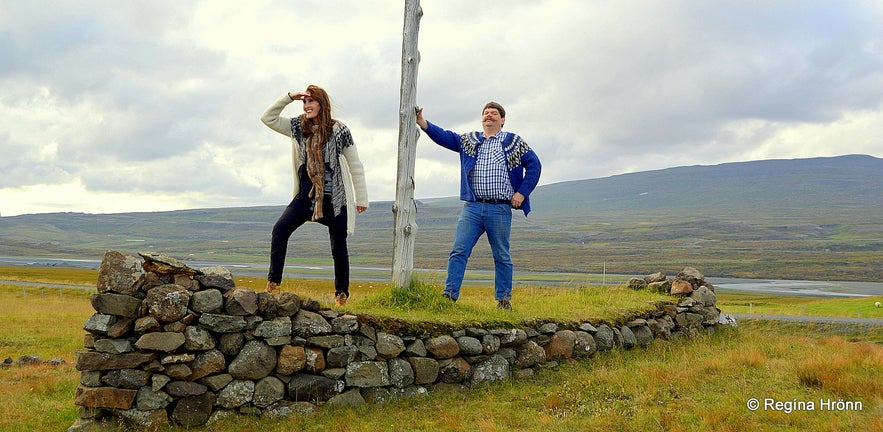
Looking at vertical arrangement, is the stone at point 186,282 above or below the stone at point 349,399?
above

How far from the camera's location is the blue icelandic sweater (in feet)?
28.1

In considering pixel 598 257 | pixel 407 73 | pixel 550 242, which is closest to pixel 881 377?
pixel 407 73

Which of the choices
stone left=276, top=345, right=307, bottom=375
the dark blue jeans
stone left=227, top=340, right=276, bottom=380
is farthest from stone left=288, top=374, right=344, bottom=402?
the dark blue jeans

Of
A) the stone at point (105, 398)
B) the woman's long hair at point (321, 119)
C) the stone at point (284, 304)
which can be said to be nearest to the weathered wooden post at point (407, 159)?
the woman's long hair at point (321, 119)

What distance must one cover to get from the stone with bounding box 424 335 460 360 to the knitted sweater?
161 centimetres

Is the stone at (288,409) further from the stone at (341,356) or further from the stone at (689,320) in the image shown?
the stone at (689,320)

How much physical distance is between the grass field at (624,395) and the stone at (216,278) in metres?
1.30

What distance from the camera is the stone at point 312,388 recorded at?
252 inches

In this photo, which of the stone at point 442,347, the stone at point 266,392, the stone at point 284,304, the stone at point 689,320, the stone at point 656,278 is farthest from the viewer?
the stone at point 656,278

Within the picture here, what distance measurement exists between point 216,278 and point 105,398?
142 centimetres

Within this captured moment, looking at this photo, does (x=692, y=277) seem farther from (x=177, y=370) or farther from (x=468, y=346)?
(x=177, y=370)

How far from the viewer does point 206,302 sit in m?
6.07

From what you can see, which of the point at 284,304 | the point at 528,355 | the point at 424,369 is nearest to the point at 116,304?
the point at 284,304

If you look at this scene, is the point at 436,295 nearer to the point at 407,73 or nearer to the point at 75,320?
the point at 407,73
